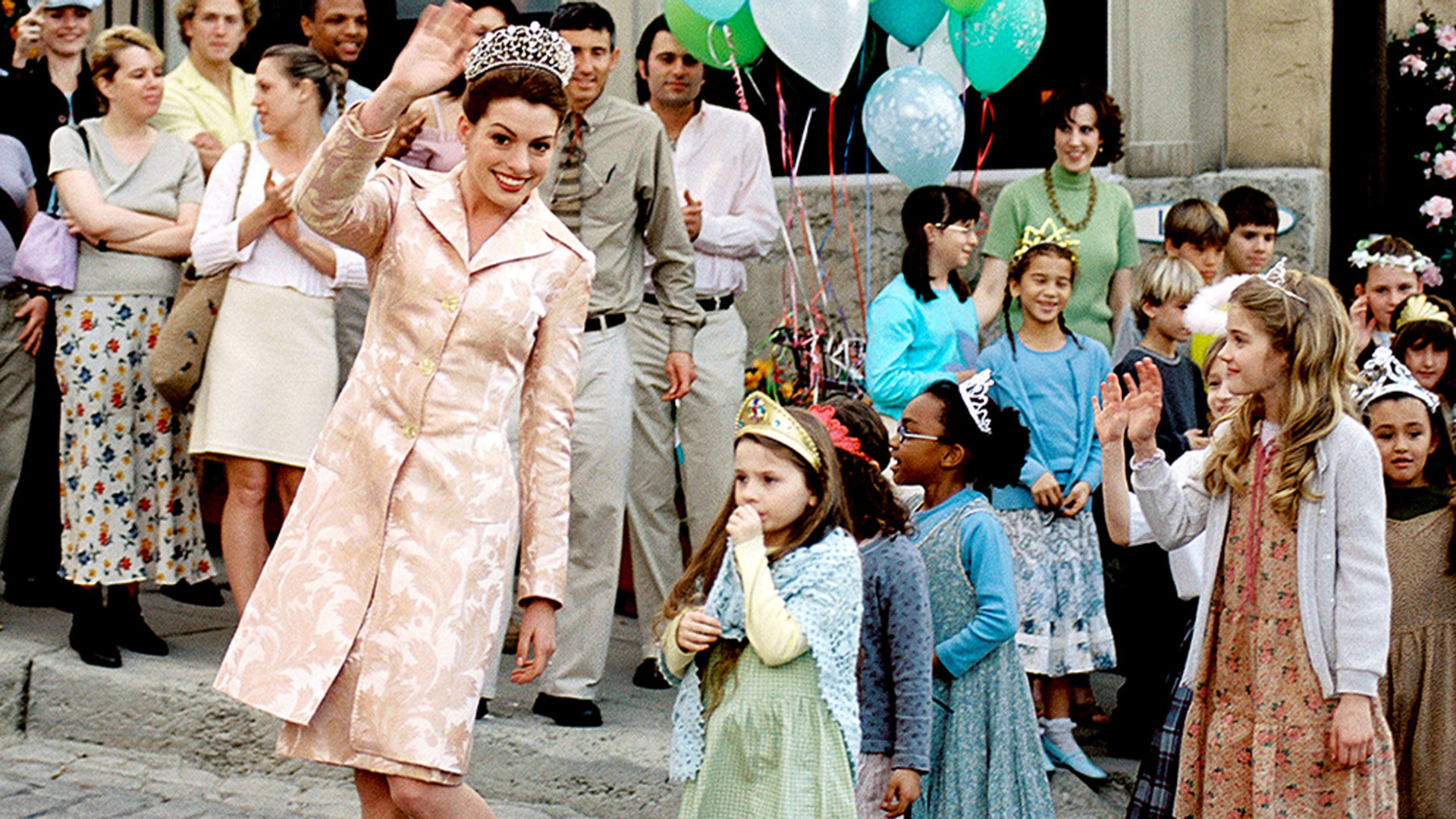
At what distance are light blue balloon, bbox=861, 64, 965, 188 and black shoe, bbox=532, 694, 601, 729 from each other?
2245mm

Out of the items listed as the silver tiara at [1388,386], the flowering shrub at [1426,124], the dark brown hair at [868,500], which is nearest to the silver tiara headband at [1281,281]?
the silver tiara at [1388,386]

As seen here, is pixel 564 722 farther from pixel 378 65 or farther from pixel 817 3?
pixel 378 65

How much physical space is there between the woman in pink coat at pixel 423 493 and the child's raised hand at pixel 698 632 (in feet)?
0.92

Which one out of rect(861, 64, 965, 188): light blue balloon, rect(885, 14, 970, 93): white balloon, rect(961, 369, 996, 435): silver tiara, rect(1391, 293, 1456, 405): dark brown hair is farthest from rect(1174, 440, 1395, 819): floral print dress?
rect(885, 14, 970, 93): white balloon

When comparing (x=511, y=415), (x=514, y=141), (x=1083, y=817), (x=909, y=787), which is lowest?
(x=1083, y=817)

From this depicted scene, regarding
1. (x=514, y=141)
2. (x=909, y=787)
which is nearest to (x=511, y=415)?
(x=514, y=141)

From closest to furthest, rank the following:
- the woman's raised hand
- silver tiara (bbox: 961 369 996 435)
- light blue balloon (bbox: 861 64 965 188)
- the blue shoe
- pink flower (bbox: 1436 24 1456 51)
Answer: the woman's raised hand
silver tiara (bbox: 961 369 996 435)
the blue shoe
light blue balloon (bbox: 861 64 965 188)
pink flower (bbox: 1436 24 1456 51)

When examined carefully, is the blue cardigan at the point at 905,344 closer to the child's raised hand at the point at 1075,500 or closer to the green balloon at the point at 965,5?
the child's raised hand at the point at 1075,500

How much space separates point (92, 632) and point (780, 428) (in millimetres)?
3213

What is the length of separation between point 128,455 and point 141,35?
1.44m

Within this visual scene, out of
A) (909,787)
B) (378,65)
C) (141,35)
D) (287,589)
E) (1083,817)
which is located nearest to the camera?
(287,589)

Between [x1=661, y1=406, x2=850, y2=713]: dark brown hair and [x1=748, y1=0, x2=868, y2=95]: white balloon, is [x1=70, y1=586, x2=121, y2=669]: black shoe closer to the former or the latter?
[x1=661, y1=406, x2=850, y2=713]: dark brown hair

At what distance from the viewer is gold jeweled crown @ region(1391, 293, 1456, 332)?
621cm

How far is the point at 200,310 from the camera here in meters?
5.84
